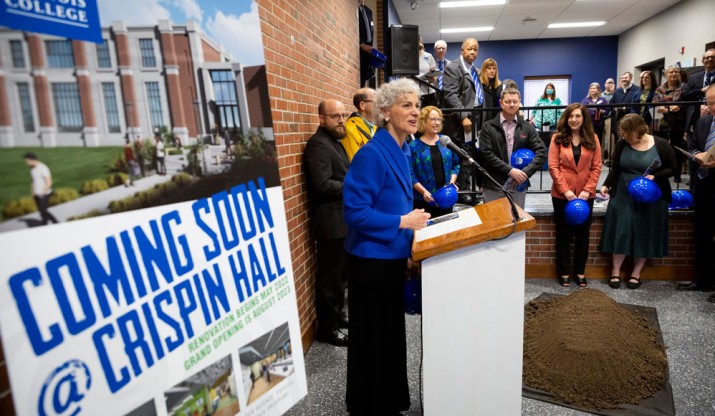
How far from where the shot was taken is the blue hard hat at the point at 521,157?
360 centimetres

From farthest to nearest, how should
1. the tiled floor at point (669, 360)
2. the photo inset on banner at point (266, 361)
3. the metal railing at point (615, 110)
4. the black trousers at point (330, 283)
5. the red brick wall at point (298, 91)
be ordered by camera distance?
the metal railing at point (615, 110)
the black trousers at point (330, 283)
the red brick wall at point (298, 91)
the tiled floor at point (669, 360)
the photo inset on banner at point (266, 361)

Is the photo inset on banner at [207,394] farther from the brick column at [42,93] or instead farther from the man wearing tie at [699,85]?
the man wearing tie at [699,85]

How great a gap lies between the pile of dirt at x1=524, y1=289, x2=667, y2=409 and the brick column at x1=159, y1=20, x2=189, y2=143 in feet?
7.13

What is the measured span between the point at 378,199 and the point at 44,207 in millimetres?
1141

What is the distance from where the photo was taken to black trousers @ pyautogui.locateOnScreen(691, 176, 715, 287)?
347 cm

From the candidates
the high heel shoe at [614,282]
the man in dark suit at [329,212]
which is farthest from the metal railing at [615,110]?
the man in dark suit at [329,212]

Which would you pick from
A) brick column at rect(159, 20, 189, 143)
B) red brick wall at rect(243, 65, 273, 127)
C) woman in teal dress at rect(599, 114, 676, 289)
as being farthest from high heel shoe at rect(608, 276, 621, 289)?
brick column at rect(159, 20, 189, 143)

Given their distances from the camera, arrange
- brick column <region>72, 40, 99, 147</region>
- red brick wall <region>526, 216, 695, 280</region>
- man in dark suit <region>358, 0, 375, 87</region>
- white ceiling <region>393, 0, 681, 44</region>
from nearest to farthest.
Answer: brick column <region>72, 40, 99, 147</region> < red brick wall <region>526, 216, 695, 280</region> < man in dark suit <region>358, 0, 375, 87</region> < white ceiling <region>393, 0, 681, 44</region>

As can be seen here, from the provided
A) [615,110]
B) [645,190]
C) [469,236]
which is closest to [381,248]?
[469,236]

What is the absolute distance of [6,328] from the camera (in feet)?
2.58

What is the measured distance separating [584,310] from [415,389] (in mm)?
1280

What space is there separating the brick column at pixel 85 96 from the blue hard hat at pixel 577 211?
11.5 ft

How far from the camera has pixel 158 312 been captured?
1091mm

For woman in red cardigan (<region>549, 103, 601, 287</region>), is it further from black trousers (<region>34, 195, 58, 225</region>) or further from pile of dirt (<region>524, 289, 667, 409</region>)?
black trousers (<region>34, 195, 58, 225</region>)
